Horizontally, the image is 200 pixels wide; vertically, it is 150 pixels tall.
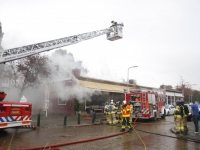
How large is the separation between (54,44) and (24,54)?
1.81 meters

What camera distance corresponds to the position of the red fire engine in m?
8.76

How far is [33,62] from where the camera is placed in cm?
1997

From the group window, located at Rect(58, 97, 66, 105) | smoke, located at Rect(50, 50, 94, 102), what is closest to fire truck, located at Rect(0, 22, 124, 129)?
smoke, located at Rect(50, 50, 94, 102)

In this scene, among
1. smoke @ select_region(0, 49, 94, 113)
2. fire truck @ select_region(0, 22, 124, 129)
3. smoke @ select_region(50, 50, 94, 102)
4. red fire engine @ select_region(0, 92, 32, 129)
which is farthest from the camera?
smoke @ select_region(0, 49, 94, 113)

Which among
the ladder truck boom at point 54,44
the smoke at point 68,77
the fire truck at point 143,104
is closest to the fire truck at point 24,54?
the ladder truck boom at point 54,44

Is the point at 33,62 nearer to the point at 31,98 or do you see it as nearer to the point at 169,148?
the point at 31,98

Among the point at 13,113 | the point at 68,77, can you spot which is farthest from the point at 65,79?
the point at 13,113

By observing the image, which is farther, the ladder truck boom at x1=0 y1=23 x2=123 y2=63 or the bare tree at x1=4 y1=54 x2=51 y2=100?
the bare tree at x1=4 y1=54 x2=51 y2=100

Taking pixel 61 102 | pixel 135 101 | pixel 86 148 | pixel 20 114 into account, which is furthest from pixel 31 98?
pixel 86 148

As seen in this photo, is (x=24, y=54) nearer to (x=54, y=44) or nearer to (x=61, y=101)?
(x=54, y=44)

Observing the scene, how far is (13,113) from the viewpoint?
30.4ft

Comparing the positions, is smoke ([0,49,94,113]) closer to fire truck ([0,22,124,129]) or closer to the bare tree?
the bare tree

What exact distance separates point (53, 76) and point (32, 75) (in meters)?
3.14

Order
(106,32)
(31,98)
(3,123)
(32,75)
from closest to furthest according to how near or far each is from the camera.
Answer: (3,123), (106,32), (32,75), (31,98)
